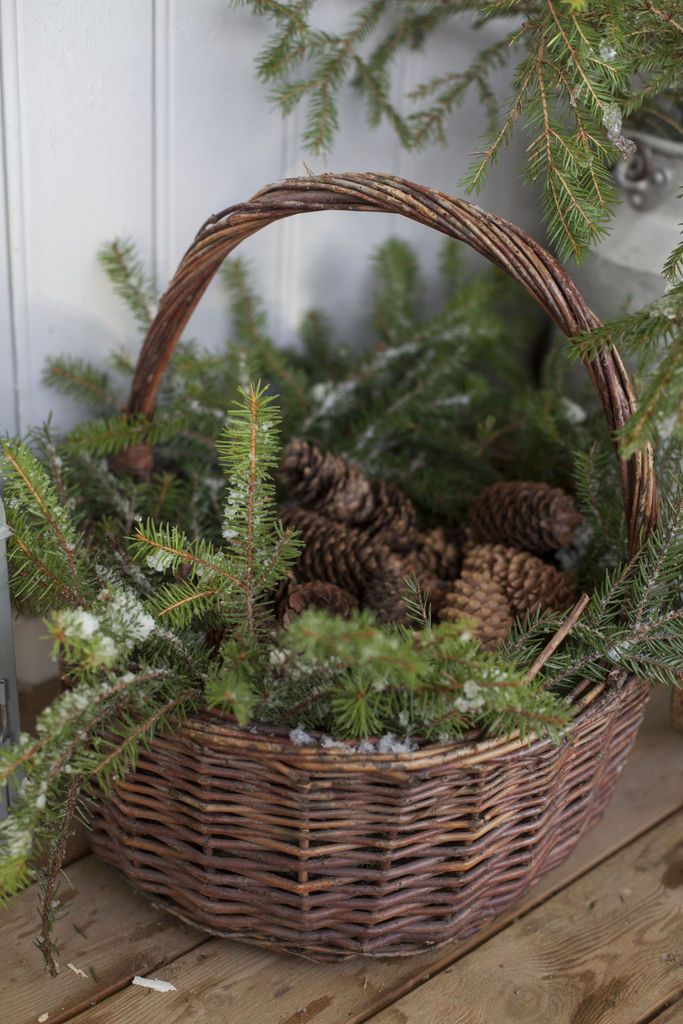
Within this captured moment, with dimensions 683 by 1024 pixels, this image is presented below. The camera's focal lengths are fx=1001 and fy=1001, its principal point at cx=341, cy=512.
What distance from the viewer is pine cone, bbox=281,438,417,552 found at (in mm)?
847

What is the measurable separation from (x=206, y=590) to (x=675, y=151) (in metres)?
0.64

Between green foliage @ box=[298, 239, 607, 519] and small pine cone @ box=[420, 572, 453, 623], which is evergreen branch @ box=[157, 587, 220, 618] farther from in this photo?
green foliage @ box=[298, 239, 607, 519]

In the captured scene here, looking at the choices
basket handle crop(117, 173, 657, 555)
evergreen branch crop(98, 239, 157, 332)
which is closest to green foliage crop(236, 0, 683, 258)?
basket handle crop(117, 173, 657, 555)

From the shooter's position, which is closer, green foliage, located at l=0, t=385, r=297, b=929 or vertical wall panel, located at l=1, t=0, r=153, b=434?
green foliage, located at l=0, t=385, r=297, b=929

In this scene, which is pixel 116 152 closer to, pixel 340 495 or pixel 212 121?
pixel 212 121

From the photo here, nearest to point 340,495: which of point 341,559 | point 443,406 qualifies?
point 341,559

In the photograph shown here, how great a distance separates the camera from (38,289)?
0.84 m

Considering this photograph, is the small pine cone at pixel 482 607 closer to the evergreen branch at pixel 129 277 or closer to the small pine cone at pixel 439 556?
the small pine cone at pixel 439 556

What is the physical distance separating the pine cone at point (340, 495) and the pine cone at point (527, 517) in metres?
0.07

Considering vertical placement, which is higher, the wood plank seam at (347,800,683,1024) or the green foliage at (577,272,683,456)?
the green foliage at (577,272,683,456)

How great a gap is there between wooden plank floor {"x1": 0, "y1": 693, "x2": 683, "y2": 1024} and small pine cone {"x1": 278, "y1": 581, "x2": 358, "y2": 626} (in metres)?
0.24

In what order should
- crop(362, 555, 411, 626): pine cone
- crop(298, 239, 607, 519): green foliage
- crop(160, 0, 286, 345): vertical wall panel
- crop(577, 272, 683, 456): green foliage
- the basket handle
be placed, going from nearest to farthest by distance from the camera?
crop(577, 272, 683, 456): green foliage, the basket handle, crop(362, 555, 411, 626): pine cone, crop(160, 0, 286, 345): vertical wall panel, crop(298, 239, 607, 519): green foliage

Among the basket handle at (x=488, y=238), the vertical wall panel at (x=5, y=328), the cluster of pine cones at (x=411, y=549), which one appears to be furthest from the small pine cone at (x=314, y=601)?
the vertical wall panel at (x=5, y=328)

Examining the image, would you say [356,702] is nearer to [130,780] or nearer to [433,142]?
[130,780]
